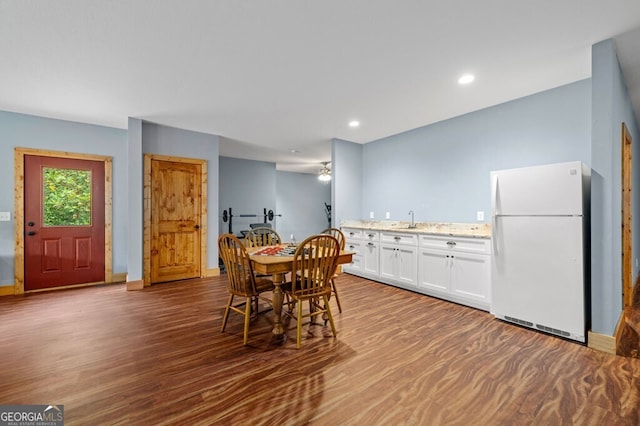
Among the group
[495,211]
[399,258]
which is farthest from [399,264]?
[495,211]

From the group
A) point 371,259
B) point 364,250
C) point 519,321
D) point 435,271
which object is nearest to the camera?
point 519,321

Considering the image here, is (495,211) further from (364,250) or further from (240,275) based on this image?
(240,275)

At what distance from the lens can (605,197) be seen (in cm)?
239

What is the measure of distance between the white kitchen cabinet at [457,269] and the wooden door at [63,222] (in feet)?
16.9

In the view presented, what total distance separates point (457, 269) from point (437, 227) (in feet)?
2.92

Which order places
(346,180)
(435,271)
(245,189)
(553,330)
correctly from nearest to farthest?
(553,330), (435,271), (346,180), (245,189)

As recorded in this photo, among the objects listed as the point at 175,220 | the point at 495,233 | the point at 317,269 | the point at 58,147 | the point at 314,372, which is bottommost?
the point at 314,372

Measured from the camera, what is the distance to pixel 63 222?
4.32 metres

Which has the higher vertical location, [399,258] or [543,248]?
[543,248]

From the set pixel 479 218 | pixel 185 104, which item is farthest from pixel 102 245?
pixel 479 218

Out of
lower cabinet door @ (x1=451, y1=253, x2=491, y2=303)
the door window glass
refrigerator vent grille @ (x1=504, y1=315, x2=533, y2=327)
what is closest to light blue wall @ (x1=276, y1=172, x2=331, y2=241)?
the door window glass

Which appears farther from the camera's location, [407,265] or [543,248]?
[407,265]

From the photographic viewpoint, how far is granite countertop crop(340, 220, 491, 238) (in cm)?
357

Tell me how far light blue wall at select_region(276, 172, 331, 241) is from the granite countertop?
165 inches
